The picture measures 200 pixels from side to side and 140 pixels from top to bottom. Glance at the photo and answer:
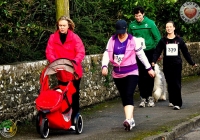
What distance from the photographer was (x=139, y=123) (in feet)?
33.7

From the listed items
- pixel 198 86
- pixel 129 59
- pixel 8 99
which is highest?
pixel 129 59

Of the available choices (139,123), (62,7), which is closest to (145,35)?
(62,7)

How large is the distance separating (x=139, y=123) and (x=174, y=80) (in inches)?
80.6

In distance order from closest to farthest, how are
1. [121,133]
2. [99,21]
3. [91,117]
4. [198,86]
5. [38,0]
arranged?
1. [121,133]
2. [91,117]
3. [38,0]
4. [99,21]
5. [198,86]

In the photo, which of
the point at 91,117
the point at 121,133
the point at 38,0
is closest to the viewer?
the point at 121,133

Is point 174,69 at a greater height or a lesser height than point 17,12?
lesser

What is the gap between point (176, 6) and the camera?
19.2 meters

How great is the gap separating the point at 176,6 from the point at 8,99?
10.4m

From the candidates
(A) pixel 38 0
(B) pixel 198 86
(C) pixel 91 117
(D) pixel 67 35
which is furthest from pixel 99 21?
(D) pixel 67 35

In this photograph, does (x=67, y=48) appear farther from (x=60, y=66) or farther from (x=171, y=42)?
(x=171, y=42)

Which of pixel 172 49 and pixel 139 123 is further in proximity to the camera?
pixel 172 49

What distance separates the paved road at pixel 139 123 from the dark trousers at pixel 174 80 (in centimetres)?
20

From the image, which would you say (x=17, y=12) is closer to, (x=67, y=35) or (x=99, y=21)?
(x=67, y=35)

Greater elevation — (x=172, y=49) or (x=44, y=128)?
(x=172, y=49)
